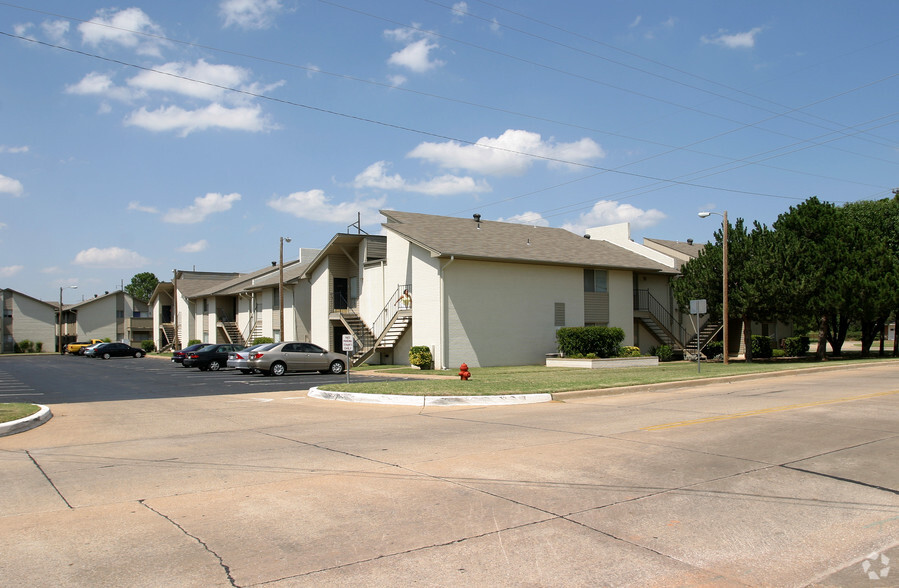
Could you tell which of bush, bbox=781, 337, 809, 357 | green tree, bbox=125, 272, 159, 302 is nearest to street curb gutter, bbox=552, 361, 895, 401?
bush, bbox=781, 337, 809, 357

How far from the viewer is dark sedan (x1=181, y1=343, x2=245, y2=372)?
34469mm

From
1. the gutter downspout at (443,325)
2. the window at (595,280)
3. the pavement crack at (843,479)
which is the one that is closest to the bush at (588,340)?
the window at (595,280)

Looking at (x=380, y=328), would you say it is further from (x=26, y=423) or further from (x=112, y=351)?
(x=112, y=351)

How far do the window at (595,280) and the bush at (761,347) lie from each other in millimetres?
10473

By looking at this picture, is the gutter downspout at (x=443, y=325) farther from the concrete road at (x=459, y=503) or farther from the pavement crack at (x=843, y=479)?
the pavement crack at (x=843, y=479)

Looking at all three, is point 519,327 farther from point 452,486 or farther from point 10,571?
point 10,571

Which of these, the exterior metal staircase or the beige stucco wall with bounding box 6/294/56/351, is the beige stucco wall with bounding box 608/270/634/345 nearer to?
the exterior metal staircase

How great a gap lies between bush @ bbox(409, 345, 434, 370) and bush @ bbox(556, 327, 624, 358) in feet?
19.6

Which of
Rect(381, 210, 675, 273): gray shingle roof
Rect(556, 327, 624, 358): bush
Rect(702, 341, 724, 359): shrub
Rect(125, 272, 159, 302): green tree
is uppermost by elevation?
Rect(125, 272, 159, 302): green tree

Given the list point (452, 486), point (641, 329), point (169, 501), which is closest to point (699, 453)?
point (452, 486)

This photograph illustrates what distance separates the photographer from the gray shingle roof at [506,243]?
1127 inches

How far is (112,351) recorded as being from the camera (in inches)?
2287

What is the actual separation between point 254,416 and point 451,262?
14.5 metres

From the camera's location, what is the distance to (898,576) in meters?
4.82
